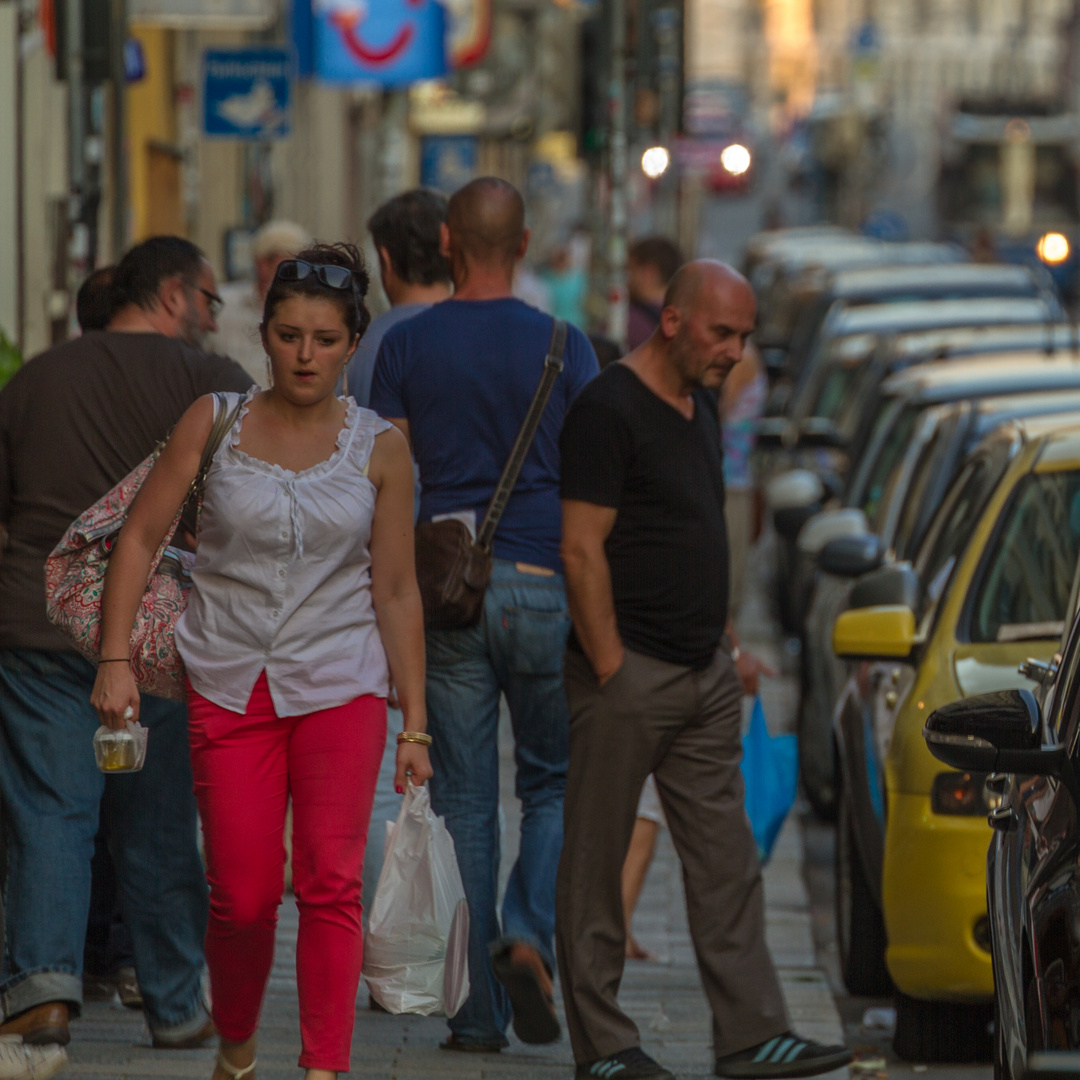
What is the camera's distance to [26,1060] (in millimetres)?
5219

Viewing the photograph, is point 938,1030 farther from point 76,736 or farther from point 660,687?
point 76,736

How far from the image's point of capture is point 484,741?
5910 millimetres

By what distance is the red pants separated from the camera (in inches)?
195

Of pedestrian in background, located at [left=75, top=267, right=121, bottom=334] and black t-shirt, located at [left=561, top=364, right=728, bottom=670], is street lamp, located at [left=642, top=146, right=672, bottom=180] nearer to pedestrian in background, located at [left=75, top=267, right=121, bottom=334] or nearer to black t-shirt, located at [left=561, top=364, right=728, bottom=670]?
pedestrian in background, located at [left=75, top=267, right=121, bottom=334]

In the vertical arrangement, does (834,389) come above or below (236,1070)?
above

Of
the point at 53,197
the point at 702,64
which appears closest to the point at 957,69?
the point at 702,64

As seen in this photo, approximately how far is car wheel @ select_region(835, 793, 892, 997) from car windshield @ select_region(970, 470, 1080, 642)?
77 centimetres

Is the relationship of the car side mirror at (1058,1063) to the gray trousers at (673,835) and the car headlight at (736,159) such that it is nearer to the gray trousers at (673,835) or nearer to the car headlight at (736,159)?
the gray trousers at (673,835)

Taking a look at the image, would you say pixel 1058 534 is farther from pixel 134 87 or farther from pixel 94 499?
pixel 134 87

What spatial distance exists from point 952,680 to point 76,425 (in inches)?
87.6

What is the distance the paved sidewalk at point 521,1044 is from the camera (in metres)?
5.72

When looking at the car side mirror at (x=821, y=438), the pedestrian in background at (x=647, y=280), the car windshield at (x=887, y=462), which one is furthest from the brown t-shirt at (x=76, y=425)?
the car side mirror at (x=821, y=438)

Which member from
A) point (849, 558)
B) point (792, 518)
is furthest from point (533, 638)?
point (792, 518)

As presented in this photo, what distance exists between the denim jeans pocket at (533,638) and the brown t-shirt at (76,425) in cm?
81
